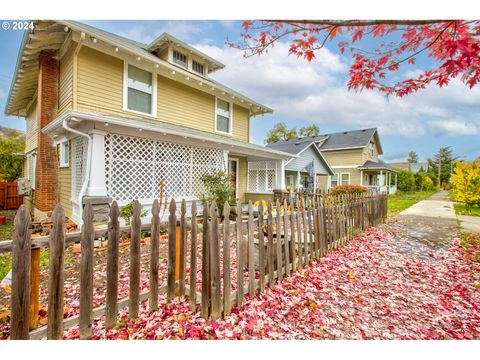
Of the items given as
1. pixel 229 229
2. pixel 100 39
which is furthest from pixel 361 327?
pixel 100 39

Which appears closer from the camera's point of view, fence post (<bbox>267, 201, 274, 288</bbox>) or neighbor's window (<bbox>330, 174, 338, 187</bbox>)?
fence post (<bbox>267, 201, 274, 288</bbox>)

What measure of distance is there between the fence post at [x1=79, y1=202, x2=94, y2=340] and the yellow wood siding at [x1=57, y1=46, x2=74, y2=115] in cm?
620

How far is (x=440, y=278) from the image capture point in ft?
12.1

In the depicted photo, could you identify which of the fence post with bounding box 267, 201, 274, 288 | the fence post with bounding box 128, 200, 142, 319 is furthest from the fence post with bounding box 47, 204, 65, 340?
the fence post with bounding box 267, 201, 274, 288

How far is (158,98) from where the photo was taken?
8.11 m

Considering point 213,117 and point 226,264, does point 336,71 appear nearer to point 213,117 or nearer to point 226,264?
point 226,264

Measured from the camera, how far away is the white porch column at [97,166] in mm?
5598

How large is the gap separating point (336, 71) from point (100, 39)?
19.9 ft

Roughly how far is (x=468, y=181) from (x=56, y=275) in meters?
14.7

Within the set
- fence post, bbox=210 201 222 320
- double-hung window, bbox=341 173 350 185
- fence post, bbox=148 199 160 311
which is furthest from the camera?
double-hung window, bbox=341 173 350 185

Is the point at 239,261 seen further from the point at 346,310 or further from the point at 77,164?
the point at 77,164

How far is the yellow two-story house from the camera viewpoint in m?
5.90

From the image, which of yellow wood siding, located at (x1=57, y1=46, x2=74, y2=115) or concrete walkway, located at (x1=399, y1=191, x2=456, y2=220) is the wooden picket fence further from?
concrete walkway, located at (x1=399, y1=191, x2=456, y2=220)
